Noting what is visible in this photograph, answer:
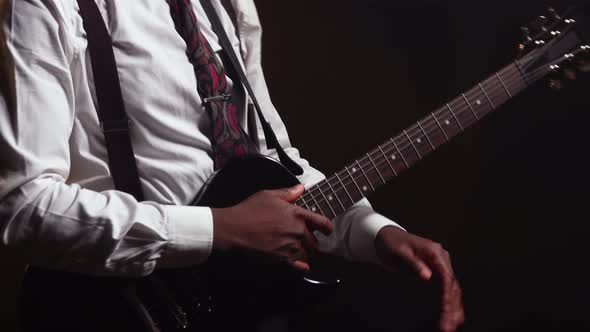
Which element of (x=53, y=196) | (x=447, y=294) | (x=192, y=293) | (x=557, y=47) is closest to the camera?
(x=53, y=196)

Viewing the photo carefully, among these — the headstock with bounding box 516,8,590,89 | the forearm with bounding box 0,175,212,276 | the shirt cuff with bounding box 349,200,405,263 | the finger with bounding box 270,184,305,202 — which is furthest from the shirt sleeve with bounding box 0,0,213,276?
the headstock with bounding box 516,8,590,89

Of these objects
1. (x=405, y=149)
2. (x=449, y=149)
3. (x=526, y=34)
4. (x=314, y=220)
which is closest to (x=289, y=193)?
(x=314, y=220)

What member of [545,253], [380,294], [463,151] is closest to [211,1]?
[463,151]

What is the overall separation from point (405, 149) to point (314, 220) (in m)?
0.29

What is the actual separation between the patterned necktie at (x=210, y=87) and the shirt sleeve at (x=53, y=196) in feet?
0.75

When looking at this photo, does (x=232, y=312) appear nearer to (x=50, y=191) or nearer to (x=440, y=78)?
(x=50, y=191)

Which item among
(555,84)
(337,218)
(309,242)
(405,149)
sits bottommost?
(337,218)

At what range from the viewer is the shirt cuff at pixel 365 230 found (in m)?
1.12

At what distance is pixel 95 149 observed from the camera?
0.91 meters

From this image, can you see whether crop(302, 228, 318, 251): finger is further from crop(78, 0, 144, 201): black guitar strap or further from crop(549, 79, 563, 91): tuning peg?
crop(549, 79, 563, 91): tuning peg

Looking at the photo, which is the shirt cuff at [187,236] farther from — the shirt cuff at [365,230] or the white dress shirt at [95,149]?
the shirt cuff at [365,230]

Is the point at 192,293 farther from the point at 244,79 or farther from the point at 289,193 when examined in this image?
the point at 244,79

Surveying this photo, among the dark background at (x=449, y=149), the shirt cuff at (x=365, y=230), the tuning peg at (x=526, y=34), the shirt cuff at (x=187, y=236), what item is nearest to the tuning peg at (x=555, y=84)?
the tuning peg at (x=526, y=34)

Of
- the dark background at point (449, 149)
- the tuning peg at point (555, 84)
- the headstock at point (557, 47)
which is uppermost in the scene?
the headstock at point (557, 47)
